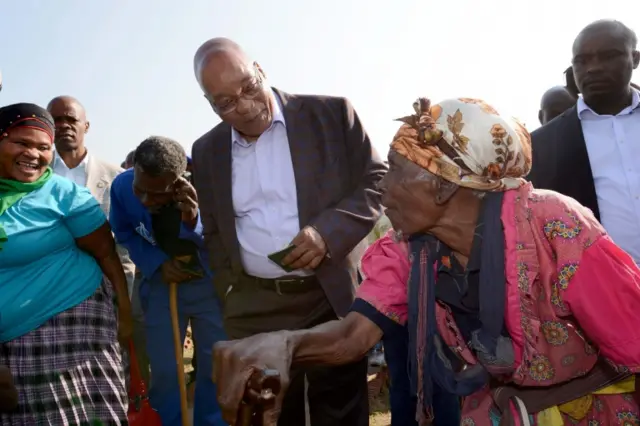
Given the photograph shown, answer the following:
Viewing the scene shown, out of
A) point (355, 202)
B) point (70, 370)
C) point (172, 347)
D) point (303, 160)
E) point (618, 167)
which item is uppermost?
point (303, 160)

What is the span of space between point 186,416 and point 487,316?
9.18ft

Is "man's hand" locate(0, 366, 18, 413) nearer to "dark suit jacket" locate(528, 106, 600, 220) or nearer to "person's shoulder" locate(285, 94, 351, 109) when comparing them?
"person's shoulder" locate(285, 94, 351, 109)

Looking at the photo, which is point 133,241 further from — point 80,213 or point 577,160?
point 577,160

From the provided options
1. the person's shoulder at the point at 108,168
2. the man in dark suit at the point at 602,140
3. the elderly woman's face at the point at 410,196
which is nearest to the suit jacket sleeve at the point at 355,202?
the elderly woman's face at the point at 410,196

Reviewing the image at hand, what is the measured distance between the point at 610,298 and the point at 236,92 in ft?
6.07

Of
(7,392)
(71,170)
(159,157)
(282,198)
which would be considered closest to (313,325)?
(282,198)

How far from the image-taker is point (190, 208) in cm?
368

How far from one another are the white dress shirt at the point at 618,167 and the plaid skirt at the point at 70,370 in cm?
264

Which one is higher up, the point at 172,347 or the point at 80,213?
the point at 80,213

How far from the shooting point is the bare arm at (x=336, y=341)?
6.65ft

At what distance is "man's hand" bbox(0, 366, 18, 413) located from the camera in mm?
2911

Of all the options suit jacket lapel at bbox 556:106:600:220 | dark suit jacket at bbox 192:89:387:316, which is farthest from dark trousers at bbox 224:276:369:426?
suit jacket lapel at bbox 556:106:600:220

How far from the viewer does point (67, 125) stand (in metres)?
4.97

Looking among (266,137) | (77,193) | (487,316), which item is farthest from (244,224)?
(487,316)
